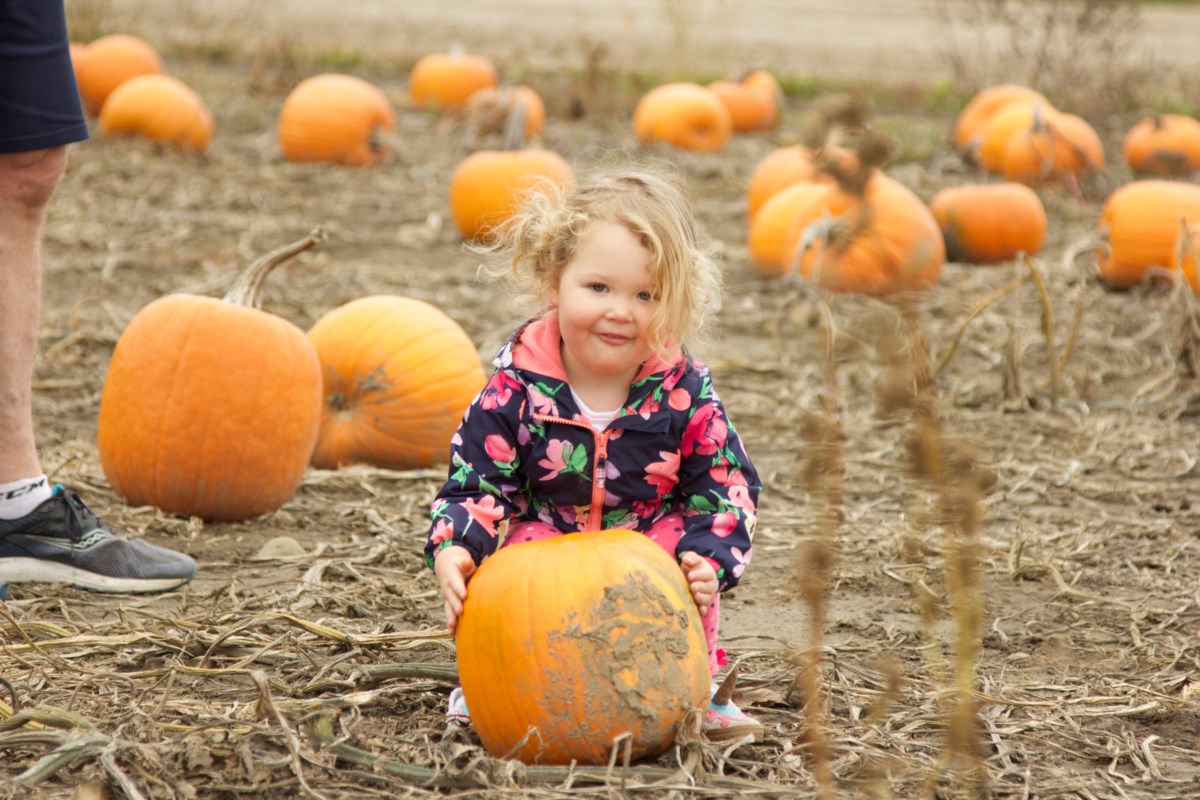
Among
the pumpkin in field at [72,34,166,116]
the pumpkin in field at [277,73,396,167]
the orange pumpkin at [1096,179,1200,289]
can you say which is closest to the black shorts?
the orange pumpkin at [1096,179,1200,289]

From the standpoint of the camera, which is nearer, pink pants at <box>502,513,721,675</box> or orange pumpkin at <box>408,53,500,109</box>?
pink pants at <box>502,513,721,675</box>

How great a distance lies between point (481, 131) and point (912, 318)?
986cm

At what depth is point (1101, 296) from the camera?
7215 mm

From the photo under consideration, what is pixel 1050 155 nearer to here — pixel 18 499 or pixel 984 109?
pixel 984 109

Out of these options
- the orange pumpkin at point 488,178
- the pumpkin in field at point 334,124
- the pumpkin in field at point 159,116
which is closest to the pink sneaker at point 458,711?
the orange pumpkin at point 488,178

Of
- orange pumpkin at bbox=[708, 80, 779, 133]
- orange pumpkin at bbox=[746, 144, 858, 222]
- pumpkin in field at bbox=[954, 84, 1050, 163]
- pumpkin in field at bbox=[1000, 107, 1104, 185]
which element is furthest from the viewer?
orange pumpkin at bbox=[708, 80, 779, 133]

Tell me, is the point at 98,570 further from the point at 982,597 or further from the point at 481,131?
the point at 481,131

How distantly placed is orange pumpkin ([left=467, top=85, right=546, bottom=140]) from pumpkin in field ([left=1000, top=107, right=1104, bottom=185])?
3742mm

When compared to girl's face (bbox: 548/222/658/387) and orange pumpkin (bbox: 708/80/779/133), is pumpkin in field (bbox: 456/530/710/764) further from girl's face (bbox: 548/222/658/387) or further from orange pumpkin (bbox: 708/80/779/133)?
orange pumpkin (bbox: 708/80/779/133)

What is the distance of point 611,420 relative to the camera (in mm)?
2732

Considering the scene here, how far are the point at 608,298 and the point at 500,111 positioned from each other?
8112mm

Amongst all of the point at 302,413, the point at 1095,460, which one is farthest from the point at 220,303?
the point at 1095,460

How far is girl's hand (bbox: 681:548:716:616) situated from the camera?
257 cm

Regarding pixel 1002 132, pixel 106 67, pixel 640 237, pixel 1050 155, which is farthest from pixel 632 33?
pixel 640 237
